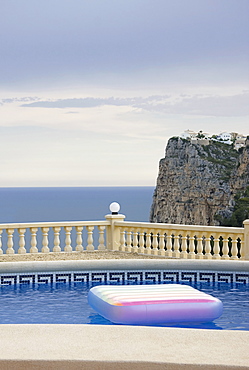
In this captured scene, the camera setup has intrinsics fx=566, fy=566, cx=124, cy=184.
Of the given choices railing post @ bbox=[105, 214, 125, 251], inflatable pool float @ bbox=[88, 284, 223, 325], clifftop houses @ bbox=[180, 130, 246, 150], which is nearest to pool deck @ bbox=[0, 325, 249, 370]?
inflatable pool float @ bbox=[88, 284, 223, 325]

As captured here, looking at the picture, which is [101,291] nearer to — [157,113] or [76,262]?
[76,262]

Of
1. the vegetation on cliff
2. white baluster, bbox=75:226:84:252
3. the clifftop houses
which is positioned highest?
the clifftop houses

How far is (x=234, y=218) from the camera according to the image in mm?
61938

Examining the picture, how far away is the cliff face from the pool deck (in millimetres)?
64549

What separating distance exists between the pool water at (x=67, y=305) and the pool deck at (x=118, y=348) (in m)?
3.35

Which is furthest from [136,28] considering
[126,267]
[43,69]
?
[126,267]

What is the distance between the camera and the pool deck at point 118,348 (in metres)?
3.14

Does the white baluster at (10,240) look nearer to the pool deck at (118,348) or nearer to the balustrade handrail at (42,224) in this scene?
the balustrade handrail at (42,224)

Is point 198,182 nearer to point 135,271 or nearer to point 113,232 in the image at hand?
point 113,232

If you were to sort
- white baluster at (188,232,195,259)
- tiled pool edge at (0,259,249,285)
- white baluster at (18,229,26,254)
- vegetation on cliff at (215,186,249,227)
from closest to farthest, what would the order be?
1. tiled pool edge at (0,259,249,285)
2. white baluster at (188,232,195,259)
3. white baluster at (18,229,26,254)
4. vegetation on cliff at (215,186,249,227)

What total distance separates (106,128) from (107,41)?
2529 centimetres

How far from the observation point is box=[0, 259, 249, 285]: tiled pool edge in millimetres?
10289

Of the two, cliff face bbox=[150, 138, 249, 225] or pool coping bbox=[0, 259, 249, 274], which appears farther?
cliff face bbox=[150, 138, 249, 225]

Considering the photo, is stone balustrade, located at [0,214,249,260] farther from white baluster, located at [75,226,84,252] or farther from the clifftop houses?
the clifftop houses
